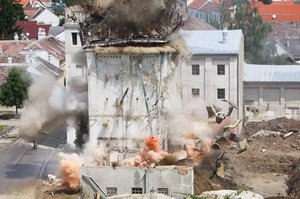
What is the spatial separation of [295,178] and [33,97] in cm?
1347

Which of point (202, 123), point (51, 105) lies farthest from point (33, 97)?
point (202, 123)

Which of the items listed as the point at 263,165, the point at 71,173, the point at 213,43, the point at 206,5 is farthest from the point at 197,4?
the point at 71,173

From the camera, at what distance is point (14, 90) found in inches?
2066

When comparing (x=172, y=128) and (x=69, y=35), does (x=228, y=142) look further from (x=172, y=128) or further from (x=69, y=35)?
(x=69, y=35)

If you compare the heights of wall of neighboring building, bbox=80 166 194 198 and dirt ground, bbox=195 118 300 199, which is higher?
wall of neighboring building, bbox=80 166 194 198

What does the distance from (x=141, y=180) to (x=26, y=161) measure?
40.0ft

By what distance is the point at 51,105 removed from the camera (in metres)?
38.1

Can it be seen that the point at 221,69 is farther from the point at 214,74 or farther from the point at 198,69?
the point at 198,69

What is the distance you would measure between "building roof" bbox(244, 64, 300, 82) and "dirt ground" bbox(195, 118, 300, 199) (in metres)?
2.85

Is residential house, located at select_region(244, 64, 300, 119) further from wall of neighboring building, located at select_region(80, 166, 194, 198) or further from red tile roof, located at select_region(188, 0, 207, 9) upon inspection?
red tile roof, located at select_region(188, 0, 207, 9)

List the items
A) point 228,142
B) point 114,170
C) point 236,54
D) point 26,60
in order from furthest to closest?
1. point 26,60
2. point 236,54
3. point 228,142
4. point 114,170

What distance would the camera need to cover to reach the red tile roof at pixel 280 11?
93.9 metres

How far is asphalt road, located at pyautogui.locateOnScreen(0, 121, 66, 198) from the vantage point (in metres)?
36.3

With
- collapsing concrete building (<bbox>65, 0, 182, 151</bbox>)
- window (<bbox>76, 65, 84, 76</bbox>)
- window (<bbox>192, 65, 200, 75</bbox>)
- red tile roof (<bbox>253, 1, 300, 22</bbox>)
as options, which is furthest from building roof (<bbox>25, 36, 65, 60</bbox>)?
red tile roof (<bbox>253, 1, 300, 22</bbox>)
